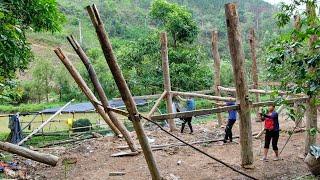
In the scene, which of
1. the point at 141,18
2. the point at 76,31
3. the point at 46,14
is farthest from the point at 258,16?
the point at 46,14

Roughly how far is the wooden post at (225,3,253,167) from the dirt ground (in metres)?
0.69

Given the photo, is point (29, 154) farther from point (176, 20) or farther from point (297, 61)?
point (176, 20)

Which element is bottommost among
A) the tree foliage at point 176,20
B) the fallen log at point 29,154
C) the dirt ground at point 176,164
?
the dirt ground at point 176,164

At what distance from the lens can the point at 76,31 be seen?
174 ft

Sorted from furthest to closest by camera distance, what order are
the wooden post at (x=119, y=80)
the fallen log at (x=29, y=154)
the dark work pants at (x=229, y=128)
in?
the dark work pants at (x=229, y=128) → the wooden post at (x=119, y=80) → the fallen log at (x=29, y=154)

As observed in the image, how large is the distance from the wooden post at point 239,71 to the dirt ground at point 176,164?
69 centimetres

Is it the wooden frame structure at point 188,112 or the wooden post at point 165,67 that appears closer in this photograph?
the wooden frame structure at point 188,112

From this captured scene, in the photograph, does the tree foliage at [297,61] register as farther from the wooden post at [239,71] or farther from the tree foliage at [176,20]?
the tree foliage at [176,20]

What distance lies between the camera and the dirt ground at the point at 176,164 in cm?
688

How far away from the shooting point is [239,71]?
5.85m

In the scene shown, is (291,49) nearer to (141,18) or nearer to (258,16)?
(141,18)

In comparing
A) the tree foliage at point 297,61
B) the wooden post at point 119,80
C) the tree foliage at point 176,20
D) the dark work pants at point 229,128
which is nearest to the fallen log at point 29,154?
the wooden post at point 119,80

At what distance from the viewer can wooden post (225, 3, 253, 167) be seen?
566 cm

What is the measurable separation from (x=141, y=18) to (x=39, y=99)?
34.1 m
